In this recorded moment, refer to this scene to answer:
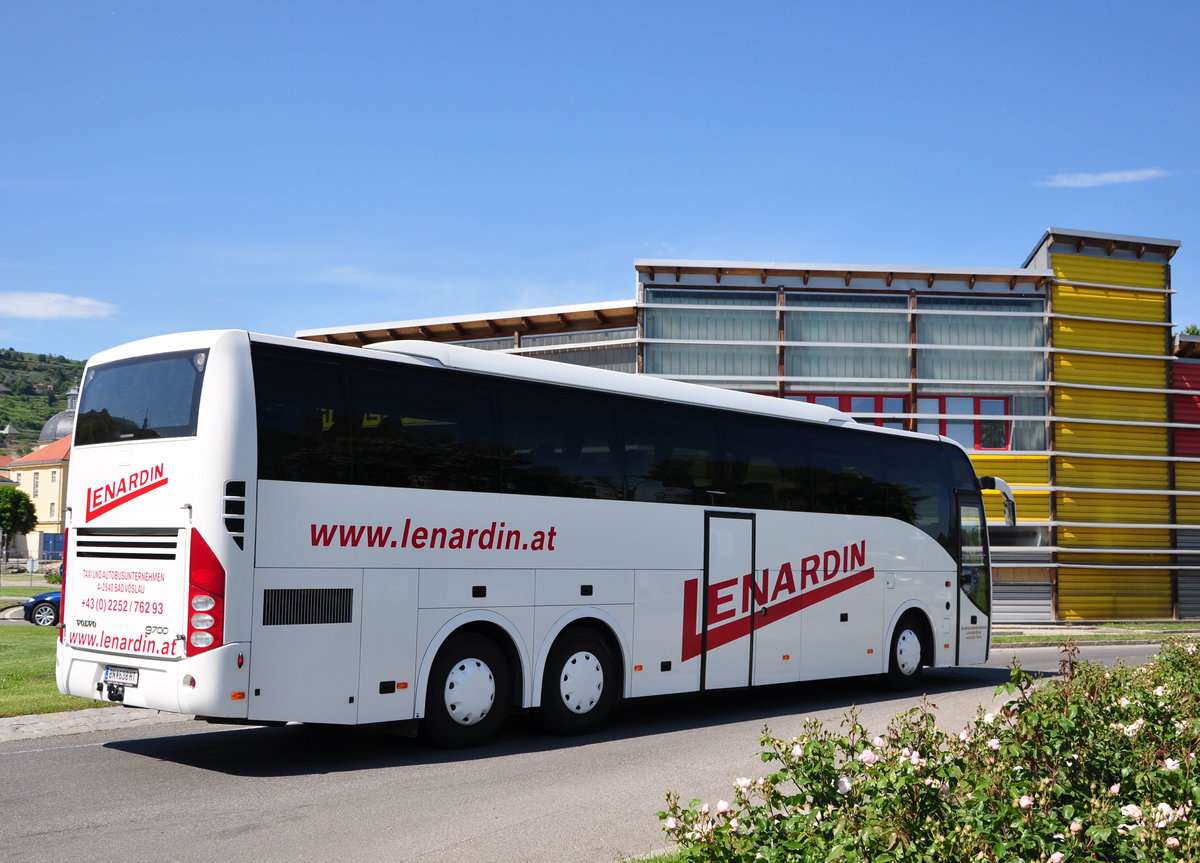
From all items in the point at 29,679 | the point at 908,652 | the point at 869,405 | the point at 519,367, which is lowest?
the point at 29,679

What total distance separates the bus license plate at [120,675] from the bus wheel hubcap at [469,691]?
8.77 ft

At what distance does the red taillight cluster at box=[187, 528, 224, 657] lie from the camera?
8.94 metres

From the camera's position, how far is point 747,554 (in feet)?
45.0

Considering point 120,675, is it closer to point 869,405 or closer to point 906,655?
point 906,655

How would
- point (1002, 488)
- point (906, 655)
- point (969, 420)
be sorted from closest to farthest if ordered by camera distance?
point (906, 655) → point (1002, 488) → point (969, 420)

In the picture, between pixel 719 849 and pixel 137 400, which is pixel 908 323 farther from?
pixel 719 849

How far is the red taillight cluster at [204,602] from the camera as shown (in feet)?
29.3

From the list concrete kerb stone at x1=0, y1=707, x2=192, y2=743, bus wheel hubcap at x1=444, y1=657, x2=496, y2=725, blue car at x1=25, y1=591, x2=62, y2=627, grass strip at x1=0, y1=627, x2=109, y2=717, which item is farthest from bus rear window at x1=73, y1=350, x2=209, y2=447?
blue car at x1=25, y1=591, x2=62, y2=627

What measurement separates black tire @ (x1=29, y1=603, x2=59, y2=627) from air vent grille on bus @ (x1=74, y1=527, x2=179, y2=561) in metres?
20.8

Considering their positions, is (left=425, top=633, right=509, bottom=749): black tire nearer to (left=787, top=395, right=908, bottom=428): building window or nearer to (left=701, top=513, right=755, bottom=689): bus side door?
(left=701, top=513, right=755, bottom=689): bus side door

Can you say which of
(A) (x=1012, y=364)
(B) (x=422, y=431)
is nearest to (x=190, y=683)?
(B) (x=422, y=431)

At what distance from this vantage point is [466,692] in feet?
35.0

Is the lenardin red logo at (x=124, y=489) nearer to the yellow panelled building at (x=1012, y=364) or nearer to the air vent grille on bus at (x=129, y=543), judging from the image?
the air vent grille on bus at (x=129, y=543)

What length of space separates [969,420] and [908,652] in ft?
58.5
